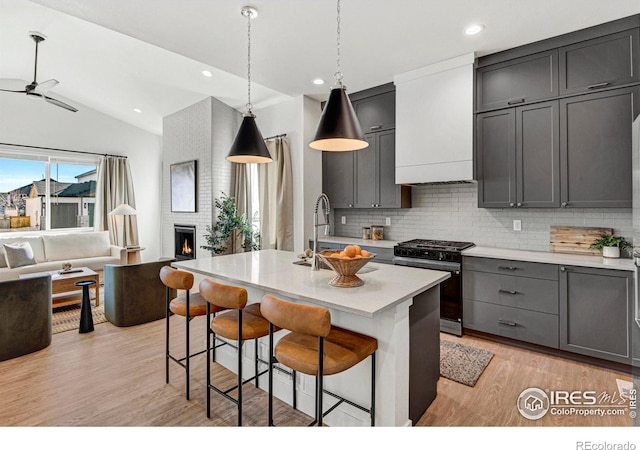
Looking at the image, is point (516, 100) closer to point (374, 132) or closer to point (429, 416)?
point (374, 132)

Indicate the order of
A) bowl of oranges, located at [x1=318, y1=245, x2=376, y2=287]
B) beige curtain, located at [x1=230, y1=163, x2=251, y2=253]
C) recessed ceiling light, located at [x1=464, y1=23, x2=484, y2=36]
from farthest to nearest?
beige curtain, located at [x1=230, y1=163, x2=251, y2=253] → recessed ceiling light, located at [x1=464, y1=23, x2=484, y2=36] → bowl of oranges, located at [x1=318, y1=245, x2=376, y2=287]

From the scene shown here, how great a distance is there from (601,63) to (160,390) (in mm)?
4399

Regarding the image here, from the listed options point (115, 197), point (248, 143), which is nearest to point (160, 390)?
point (248, 143)

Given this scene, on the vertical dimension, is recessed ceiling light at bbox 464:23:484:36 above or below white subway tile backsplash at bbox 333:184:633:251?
above

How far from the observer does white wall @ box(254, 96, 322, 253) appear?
15.3 feet

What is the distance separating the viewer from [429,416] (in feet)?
6.82

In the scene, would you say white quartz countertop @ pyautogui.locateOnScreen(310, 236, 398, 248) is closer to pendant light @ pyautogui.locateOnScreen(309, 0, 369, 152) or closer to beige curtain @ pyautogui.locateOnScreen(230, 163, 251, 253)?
beige curtain @ pyautogui.locateOnScreen(230, 163, 251, 253)

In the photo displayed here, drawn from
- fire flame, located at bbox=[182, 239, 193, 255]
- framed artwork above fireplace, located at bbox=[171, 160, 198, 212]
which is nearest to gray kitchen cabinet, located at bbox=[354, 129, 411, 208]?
framed artwork above fireplace, located at bbox=[171, 160, 198, 212]

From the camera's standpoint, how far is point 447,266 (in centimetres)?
334

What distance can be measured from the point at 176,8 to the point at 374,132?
8.33 ft

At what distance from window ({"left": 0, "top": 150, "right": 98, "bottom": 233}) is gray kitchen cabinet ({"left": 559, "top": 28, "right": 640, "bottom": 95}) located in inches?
306

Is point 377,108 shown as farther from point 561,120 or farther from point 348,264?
point 348,264

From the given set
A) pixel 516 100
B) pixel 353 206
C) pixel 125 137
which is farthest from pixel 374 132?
pixel 125 137

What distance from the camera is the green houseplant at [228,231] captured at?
16.9ft
